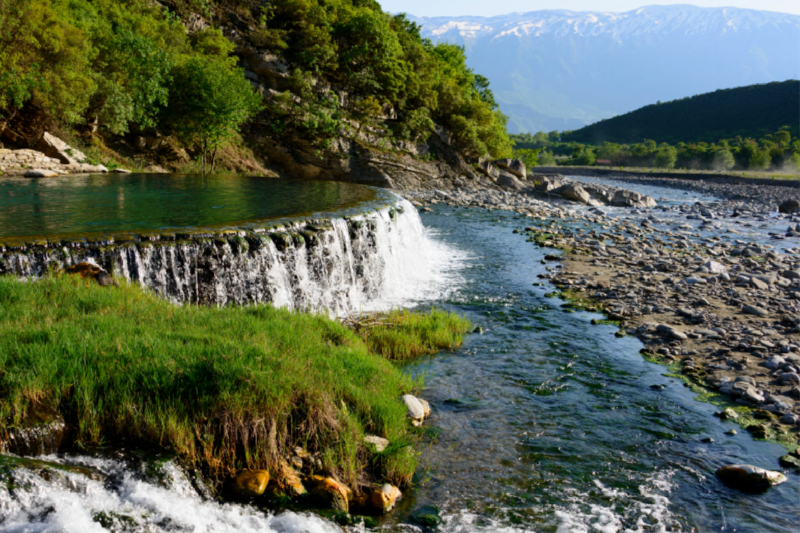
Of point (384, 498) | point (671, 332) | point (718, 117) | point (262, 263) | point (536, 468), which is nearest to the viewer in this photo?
point (384, 498)

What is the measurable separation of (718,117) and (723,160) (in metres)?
46.7

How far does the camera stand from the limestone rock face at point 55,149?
84.7ft

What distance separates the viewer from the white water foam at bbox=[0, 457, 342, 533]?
3.52 meters

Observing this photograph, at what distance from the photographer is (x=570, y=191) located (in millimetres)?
40312

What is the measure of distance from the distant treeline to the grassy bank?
54379 millimetres

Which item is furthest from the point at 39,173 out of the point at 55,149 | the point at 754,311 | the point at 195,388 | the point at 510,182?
the point at 510,182

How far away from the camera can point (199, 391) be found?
194 inches

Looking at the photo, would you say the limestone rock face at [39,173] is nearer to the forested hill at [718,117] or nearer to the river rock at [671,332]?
the river rock at [671,332]

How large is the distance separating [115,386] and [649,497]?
5.67 meters

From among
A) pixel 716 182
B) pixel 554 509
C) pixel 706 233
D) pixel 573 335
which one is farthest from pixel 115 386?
pixel 716 182

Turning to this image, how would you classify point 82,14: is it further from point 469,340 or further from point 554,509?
point 554,509

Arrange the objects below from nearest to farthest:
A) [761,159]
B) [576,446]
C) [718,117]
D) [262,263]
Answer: [576,446] < [262,263] < [761,159] < [718,117]

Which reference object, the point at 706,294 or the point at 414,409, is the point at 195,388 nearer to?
the point at 414,409

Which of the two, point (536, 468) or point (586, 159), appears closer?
point (536, 468)
